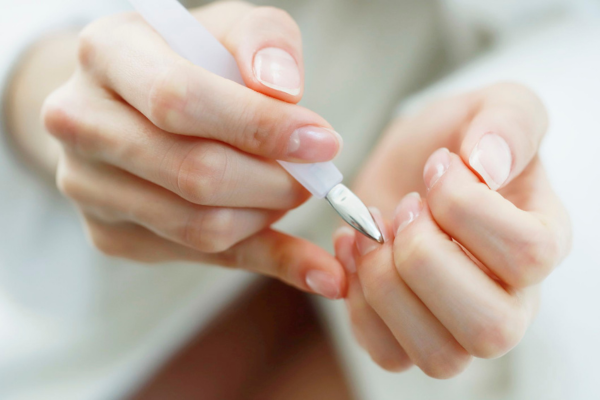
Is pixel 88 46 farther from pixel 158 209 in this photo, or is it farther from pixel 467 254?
pixel 467 254

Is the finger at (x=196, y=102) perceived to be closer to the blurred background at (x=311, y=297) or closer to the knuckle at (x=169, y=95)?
the knuckle at (x=169, y=95)

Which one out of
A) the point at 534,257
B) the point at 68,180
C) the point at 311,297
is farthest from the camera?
the point at 311,297

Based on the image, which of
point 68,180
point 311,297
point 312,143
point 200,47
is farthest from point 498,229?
point 311,297

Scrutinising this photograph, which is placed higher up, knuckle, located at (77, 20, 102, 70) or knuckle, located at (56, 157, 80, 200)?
knuckle, located at (77, 20, 102, 70)

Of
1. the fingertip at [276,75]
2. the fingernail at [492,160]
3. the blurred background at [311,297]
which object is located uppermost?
the fingertip at [276,75]

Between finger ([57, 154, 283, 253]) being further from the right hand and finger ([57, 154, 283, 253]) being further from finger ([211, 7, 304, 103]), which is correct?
finger ([211, 7, 304, 103])

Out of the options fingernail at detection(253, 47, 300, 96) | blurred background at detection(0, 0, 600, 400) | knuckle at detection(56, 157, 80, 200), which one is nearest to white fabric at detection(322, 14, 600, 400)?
blurred background at detection(0, 0, 600, 400)

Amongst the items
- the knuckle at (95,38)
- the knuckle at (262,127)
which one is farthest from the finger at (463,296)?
the knuckle at (95,38)
